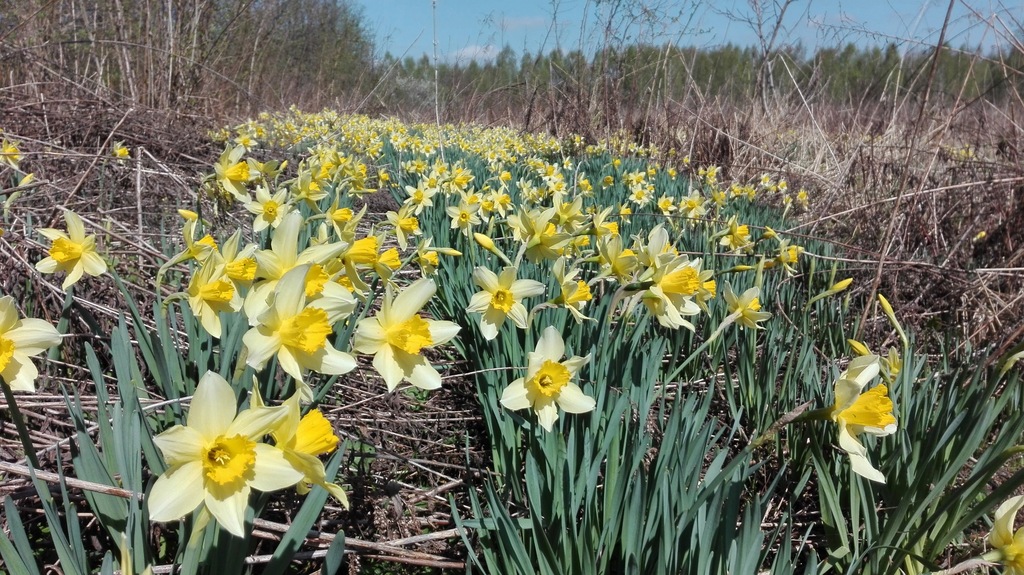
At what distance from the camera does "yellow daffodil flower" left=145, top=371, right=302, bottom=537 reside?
0.79 m

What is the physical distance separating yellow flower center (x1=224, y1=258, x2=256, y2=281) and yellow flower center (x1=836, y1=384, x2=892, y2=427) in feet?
3.69

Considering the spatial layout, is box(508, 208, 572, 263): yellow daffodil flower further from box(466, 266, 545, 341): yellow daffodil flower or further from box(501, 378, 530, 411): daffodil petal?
box(501, 378, 530, 411): daffodil petal

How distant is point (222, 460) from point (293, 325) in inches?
8.8

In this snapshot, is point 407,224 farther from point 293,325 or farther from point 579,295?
point 293,325

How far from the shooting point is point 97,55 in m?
6.19

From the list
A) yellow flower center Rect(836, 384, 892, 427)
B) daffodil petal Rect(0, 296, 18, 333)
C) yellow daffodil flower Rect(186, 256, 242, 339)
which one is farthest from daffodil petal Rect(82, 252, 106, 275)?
yellow flower center Rect(836, 384, 892, 427)

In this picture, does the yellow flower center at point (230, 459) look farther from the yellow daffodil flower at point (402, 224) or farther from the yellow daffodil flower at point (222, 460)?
the yellow daffodil flower at point (402, 224)

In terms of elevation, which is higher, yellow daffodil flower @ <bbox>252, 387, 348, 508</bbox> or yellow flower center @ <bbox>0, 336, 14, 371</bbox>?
yellow flower center @ <bbox>0, 336, 14, 371</bbox>

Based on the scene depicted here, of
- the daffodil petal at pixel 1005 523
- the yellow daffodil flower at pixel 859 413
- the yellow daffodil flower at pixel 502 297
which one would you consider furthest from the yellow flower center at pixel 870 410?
the yellow daffodil flower at pixel 502 297

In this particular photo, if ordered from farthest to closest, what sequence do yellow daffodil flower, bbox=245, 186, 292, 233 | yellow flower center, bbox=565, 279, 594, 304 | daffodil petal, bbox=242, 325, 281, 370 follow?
yellow daffodil flower, bbox=245, 186, 292, 233 < yellow flower center, bbox=565, 279, 594, 304 < daffodil petal, bbox=242, 325, 281, 370

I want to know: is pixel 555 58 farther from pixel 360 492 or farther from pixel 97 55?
pixel 360 492

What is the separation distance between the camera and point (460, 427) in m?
2.19

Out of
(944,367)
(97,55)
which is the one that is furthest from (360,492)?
(97,55)

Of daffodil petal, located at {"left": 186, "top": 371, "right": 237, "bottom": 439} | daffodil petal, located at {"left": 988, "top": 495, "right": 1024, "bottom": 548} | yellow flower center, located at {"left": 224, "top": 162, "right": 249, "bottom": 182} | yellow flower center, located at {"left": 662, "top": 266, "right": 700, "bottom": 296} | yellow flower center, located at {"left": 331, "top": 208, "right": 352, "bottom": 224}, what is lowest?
daffodil petal, located at {"left": 988, "top": 495, "right": 1024, "bottom": 548}
